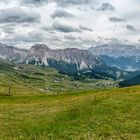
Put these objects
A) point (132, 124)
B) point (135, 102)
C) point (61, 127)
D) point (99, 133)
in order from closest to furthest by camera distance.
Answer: point (99, 133) < point (61, 127) < point (132, 124) < point (135, 102)

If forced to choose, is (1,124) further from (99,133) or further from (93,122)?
(99,133)

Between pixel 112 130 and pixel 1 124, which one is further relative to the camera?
pixel 1 124

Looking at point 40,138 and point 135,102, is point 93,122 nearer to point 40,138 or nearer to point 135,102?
point 40,138

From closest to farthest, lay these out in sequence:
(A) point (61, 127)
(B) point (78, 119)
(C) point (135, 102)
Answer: (A) point (61, 127)
(B) point (78, 119)
(C) point (135, 102)

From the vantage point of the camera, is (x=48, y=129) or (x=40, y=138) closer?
(x=40, y=138)

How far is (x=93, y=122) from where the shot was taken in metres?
28.6

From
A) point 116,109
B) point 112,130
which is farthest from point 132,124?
point 116,109

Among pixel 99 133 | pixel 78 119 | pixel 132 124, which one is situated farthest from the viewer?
pixel 78 119

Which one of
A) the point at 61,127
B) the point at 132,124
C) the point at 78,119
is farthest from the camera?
the point at 78,119

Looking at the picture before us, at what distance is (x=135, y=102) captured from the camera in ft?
136

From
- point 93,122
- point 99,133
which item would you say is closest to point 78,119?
point 93,122

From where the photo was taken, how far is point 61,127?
83.6 feet

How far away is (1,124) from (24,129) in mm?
6876

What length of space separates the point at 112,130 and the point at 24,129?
6548 mm
